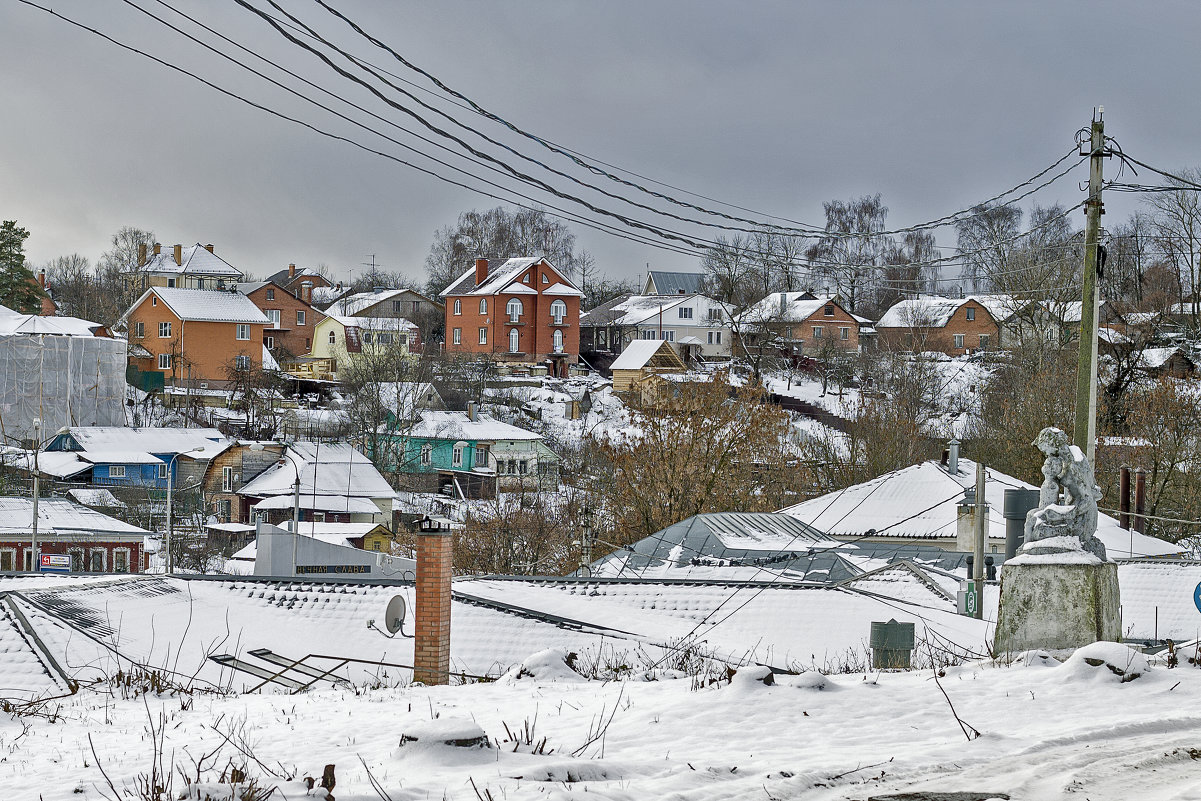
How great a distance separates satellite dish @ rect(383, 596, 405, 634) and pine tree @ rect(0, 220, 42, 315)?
7287 cm

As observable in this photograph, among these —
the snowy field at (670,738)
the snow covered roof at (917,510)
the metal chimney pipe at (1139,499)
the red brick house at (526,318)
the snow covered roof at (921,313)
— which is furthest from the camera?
the snow covered roof at (921,313)

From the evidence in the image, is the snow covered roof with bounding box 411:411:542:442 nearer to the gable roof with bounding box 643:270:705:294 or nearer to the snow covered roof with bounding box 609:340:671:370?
the snow covered roof with bounding box 609:340:671:370

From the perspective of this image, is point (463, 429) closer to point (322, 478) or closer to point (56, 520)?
point (322, 478)

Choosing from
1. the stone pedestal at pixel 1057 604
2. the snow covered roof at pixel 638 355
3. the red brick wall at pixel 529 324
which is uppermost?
the red brick wall at pixel 529 324

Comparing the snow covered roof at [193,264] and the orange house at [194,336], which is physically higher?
the snow covered roof at [193,264]

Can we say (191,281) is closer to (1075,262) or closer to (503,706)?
(1075,262)

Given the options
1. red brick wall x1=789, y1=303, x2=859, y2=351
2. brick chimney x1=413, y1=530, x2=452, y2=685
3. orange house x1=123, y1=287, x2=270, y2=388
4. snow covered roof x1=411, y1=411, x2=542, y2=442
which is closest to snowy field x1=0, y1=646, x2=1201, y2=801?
brick chimney x1=413, y1=530, x2=452, y2=685

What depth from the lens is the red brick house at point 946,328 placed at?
89.8 m

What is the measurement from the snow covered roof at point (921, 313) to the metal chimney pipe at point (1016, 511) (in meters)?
73.0

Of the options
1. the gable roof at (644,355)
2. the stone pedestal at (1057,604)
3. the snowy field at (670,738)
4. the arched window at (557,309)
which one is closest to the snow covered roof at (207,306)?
the arched window at (557,309)

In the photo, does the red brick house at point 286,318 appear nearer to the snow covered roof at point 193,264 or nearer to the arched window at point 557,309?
the snow covered roof at point 193,264

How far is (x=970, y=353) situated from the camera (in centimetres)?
8612

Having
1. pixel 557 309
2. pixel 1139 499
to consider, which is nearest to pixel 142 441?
pixel 557 309

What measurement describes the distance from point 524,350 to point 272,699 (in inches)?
2987
